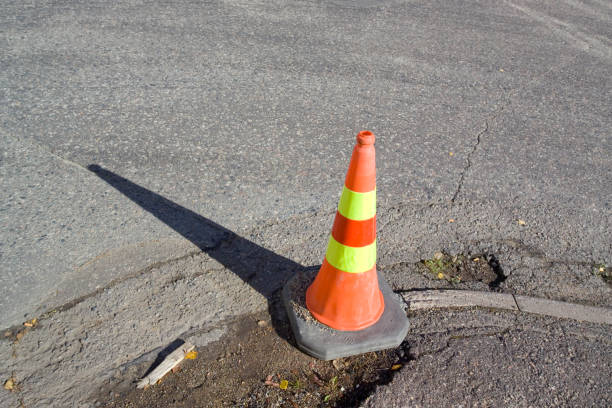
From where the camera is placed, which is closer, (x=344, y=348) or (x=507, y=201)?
(x=344, y=348)

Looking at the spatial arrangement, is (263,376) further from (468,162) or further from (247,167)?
(468,162)

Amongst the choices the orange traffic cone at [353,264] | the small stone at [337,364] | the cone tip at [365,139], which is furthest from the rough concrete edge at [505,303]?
the cone tip at [365,139]

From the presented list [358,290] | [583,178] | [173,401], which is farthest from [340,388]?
[583,178]

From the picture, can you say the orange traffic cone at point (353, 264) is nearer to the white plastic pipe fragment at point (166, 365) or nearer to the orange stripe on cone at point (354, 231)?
the orange stripe on cone at point (354, 231)

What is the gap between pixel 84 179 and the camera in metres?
3.51

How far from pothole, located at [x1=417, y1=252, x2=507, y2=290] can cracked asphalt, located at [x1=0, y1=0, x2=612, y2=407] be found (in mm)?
69

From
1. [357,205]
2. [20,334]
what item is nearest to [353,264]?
[357,205]

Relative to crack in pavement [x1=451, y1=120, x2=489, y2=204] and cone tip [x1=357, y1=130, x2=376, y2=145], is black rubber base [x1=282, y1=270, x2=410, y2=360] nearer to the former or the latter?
cone tip [x1=357, y1=130, x2=376, y2=145]

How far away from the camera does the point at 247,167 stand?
378cm

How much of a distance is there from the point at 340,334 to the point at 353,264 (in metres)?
0.37

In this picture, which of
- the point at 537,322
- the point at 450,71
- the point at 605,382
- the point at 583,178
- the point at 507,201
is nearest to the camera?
the point at 605,382

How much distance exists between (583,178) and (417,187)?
1455mm

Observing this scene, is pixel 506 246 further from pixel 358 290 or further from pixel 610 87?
pixel 610 87

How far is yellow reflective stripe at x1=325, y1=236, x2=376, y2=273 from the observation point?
2.52 meters
